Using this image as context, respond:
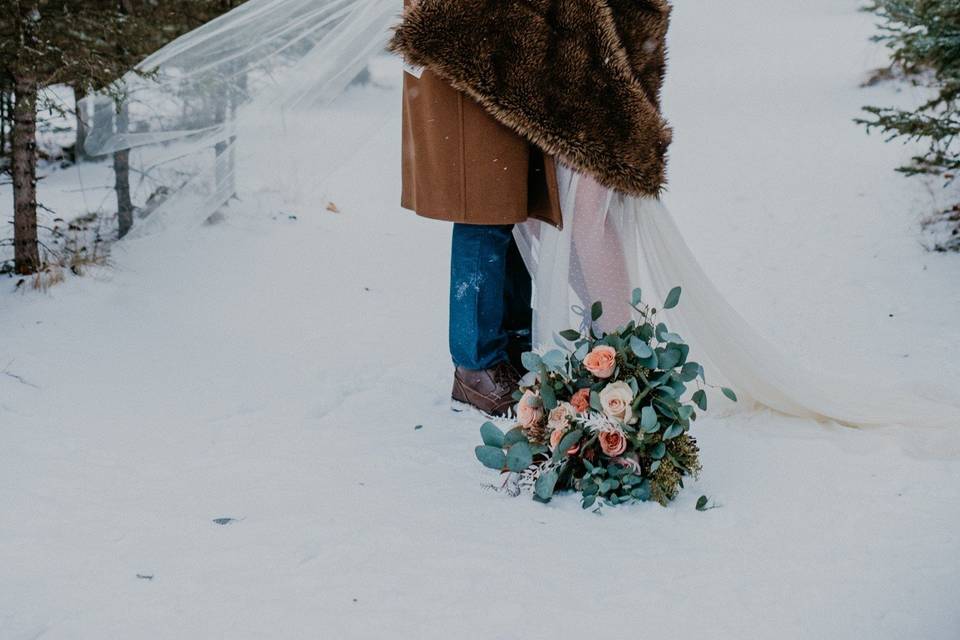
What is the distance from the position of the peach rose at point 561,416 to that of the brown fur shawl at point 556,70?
656 mm

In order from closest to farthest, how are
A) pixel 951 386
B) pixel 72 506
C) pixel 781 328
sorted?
pixel 72 506
pixel 951 386
pixel 781 328

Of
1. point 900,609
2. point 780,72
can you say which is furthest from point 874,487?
point 780,72

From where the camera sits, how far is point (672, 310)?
270 centimetres

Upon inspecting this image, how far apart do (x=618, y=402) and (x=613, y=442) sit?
4.1 inches

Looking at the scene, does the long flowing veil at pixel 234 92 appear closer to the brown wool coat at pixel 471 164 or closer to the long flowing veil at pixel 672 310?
the brown wool coat at pixel 471 164

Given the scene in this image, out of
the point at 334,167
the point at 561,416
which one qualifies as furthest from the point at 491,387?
the point at 334,167

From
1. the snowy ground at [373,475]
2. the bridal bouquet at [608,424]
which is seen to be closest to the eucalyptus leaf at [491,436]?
the bridal bouquet at [608,424]

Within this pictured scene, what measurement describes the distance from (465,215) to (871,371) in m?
1.51

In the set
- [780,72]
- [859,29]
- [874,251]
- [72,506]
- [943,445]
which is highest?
[859,29]

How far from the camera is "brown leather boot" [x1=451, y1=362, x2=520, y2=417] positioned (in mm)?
2885

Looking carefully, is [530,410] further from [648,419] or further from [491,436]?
[648,419]

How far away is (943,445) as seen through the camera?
246 centimetres

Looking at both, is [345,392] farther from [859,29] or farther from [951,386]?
[859,29]

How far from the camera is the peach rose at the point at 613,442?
7.32 feet
